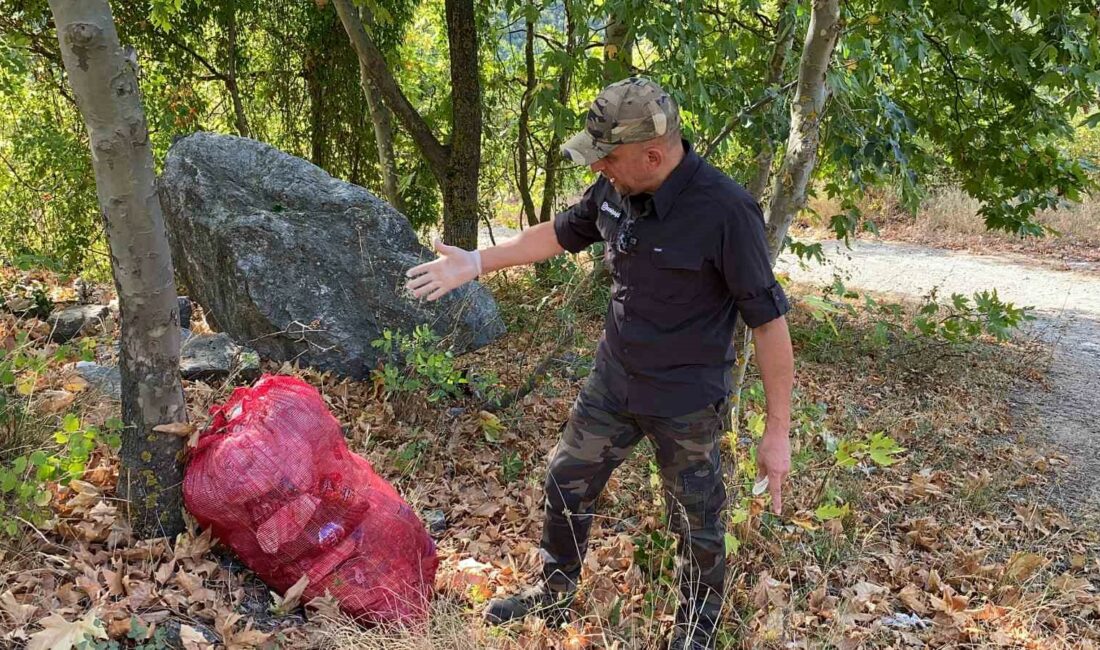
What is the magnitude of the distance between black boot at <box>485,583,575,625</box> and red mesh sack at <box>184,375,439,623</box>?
0.26 metres

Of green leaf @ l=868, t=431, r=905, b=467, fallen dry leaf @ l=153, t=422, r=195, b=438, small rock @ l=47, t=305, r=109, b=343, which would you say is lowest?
green leaf @ l=868, t=431, r=905, b=467

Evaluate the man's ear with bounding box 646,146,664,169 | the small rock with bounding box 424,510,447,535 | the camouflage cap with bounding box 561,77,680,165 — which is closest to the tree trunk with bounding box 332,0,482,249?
the small rock with bounding box 424,510,447,535

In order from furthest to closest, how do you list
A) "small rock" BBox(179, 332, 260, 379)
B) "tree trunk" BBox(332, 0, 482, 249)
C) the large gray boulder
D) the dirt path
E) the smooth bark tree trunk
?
1. the smooth bark tree trunk
2. "tree trunk" BBox(332, 0, 482, 249)
3. the dirt path
4. the large gray boulder
5. "small rock" BBox(179, 332, 260, 379)

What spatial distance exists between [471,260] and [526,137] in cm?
592

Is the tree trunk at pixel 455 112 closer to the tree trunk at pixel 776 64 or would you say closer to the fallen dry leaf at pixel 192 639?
the tree trunk at pixel 776 64

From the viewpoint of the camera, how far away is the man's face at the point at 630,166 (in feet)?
7.59

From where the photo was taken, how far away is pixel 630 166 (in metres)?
2.35

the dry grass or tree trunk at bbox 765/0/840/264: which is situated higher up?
tree trunk at bbox 765/0/840/264


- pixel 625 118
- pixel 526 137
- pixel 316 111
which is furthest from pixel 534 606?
pixel 316 111

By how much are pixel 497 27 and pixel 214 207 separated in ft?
11.5

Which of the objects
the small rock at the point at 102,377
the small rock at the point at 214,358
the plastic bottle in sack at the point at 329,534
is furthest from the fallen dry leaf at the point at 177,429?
the small rock at the point at 214,358

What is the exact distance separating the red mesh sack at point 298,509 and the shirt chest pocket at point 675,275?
4.31 feet

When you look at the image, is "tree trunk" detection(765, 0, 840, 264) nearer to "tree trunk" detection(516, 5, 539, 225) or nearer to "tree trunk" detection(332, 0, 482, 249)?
"tree trunk" detection(332, 0, 482, 249)

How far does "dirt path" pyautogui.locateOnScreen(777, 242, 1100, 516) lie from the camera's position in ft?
17.1
